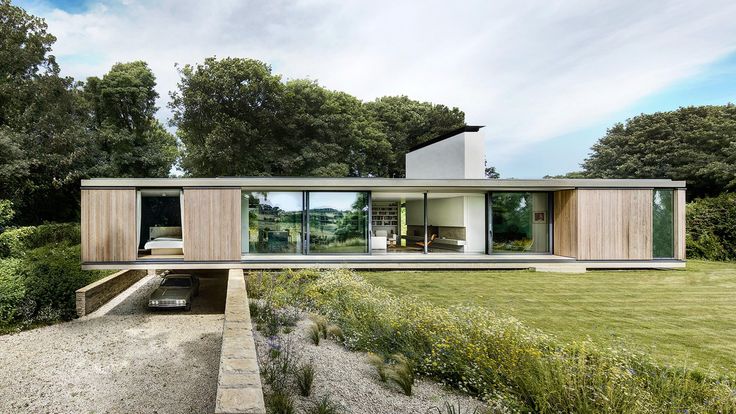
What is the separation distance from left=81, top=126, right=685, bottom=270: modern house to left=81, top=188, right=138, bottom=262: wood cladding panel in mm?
23

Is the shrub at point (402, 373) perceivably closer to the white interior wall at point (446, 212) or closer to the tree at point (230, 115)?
the white interior wall at point (446, 212)

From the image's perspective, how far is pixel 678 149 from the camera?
74.5 feet

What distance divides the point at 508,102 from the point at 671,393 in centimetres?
1979

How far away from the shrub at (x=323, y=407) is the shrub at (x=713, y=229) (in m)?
15.9

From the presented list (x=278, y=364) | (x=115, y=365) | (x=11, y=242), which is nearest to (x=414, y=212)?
(x=278, y=364)

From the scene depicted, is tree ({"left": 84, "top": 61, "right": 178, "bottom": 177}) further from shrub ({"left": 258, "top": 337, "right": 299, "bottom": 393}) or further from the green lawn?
shrub ({"left": 258, "top": 337, "right": 299, "bottom": 393})

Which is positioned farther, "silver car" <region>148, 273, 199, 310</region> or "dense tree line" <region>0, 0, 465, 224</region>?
"dense tree line" <region>0, 0, 465, 224</region>

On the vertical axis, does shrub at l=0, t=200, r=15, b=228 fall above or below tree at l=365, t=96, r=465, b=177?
below

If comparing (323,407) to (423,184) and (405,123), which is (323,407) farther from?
(405,123)

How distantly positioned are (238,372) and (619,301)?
24.0 ft

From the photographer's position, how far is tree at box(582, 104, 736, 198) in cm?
2077

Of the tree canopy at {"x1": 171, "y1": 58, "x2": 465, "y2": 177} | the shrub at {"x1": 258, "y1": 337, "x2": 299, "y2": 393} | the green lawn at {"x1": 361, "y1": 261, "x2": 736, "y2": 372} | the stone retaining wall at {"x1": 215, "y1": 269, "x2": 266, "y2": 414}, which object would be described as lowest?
the shrub at {"x1": 258, "y1": 337, "x2": 299, "y2": 393}

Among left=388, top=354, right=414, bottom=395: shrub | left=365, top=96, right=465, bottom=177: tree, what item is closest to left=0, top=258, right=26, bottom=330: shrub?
left=388, top=354, right=414, bottom=395: shrub

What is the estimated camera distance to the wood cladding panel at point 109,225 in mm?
8641
